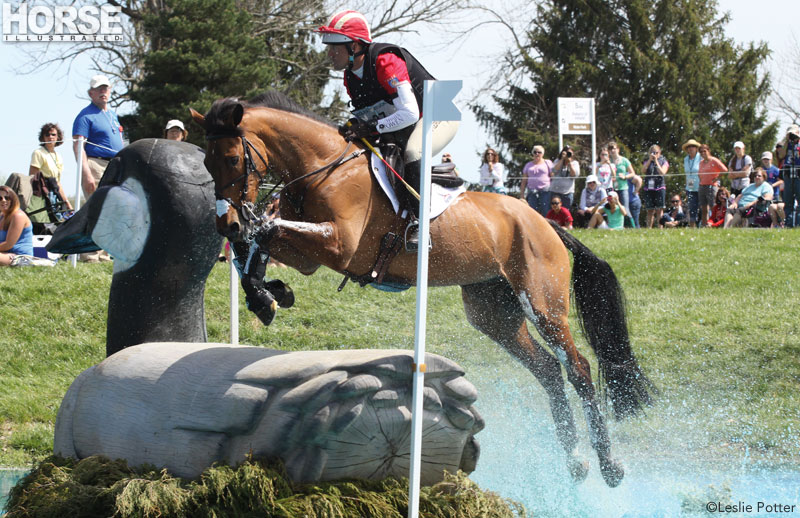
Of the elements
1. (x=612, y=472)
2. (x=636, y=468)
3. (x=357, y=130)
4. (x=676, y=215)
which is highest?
(x=357, y=130)

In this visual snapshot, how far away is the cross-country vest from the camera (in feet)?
13.9

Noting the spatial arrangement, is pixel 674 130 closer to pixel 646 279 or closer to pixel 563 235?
pixel 646 279

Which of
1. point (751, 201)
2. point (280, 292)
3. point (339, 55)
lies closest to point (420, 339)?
point (280, 292)

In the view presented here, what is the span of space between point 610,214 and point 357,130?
30.2 ft

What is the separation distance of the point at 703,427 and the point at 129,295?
440 cm

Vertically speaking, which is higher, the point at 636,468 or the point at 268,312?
the point at 268,312

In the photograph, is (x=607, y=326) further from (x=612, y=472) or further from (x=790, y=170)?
(x=790, y=170)

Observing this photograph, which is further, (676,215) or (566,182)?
(676,215)

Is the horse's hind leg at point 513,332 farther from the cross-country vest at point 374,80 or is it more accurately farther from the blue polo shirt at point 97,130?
the blue polo shirt at point 97,130

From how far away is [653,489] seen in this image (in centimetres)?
507

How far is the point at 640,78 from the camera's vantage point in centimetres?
2539

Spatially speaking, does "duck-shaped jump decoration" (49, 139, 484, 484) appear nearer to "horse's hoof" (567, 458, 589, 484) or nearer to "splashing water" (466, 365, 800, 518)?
"splashing water" (466, 365, 800, 518)

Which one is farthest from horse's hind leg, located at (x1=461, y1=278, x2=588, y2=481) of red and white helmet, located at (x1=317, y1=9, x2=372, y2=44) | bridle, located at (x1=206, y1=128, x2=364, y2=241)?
red and white helmet, located at (x1=317, y1=9, x2=372, y2=44)

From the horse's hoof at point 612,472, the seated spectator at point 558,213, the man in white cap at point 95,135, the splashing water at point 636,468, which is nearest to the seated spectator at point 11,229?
the man in white cap at point 95,135
